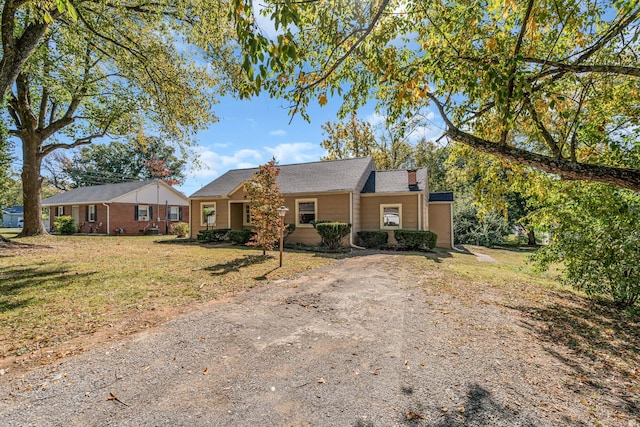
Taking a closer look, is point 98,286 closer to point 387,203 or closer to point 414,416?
point 414,416

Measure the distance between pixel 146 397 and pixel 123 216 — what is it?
2694cm

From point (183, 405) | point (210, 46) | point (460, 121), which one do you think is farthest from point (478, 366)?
point (210, 46)

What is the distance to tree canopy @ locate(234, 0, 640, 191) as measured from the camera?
3.78 meters

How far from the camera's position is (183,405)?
99.2 inches

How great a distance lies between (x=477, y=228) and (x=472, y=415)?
20747 millimetres

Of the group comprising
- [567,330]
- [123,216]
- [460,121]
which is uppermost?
[460,121]

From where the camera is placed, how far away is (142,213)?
25844 millimetres

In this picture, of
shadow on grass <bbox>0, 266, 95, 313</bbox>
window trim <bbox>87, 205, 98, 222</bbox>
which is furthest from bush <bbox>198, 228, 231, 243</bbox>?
window trim <bbox>87, 205, 98, 222</bbox>

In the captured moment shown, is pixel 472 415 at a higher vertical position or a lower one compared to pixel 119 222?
lower

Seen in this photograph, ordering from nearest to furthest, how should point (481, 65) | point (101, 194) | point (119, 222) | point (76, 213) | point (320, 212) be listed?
point (481, 65)
point (320, 212)
point (119, 222)
point (101, 194)
point (76, 213)

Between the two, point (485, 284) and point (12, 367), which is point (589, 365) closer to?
point (485, 284)

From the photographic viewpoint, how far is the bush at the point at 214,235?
16.8 metres

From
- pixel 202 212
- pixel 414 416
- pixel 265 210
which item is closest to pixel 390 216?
pixel 265 210

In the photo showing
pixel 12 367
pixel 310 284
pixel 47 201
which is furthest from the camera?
pixel 47 201
